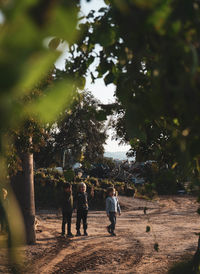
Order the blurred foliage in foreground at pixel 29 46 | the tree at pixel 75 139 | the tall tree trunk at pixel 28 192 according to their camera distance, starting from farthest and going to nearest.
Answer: the tree at pixel 75 139 < the tall tree trunk at pixel 28 192 < the blurred foliage in foreground at pixel 29 46

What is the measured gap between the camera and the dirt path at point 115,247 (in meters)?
8.45

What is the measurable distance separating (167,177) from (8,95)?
5.03ft

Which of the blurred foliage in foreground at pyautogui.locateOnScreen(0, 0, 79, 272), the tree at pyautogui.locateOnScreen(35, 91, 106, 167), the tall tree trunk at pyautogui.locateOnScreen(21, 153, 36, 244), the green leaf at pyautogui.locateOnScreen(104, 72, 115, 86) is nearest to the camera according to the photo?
the blurred foliage in foreground at pyautogui.locateOnScreen(0, 0, 79, 272)

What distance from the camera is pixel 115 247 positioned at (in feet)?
34.7

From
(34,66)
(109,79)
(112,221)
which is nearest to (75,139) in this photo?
(112,221)

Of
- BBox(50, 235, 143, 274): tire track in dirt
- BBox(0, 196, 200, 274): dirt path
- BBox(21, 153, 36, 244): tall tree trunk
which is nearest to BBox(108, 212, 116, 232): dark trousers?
BBox(0, 196, 200, 274): dirt path

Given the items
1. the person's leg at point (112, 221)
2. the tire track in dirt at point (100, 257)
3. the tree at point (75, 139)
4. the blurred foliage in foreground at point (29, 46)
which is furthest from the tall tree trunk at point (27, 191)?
the tree at point (75, 139)

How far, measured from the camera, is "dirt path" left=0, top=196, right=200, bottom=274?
27.7ft

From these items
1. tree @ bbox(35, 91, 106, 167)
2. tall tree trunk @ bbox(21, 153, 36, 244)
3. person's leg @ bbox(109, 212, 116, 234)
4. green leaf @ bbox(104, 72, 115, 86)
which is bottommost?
person's leg @ bbox(109, 212, 116, 234)

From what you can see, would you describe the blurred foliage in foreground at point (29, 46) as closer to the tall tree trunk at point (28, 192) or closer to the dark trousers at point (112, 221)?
the tall tree trunk at point (28, 192)

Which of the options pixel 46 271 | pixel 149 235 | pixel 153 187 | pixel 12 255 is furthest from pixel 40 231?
pixel 12 255

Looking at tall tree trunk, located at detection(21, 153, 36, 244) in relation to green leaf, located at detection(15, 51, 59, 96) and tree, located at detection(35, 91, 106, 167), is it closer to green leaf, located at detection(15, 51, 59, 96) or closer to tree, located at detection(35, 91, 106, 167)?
green leaf, located at detection(15, 51, 59, 96)

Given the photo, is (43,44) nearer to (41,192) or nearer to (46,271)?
(46,271)

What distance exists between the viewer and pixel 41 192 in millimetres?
19875
